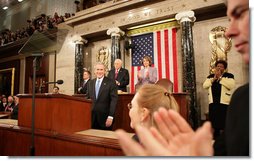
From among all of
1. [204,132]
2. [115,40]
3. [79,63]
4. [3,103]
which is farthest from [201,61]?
[204,132]

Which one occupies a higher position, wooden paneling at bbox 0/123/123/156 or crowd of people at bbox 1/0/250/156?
crowd of people at bbox 1/0/250/156

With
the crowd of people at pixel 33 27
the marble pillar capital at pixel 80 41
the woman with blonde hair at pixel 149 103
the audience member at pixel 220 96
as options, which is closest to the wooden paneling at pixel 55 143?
the woman with blonde hair at pixel 149 103

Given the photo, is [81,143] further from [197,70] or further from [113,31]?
[113,31]

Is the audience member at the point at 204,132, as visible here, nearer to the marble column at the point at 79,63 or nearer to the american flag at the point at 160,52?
the american flag at the point at 160,52

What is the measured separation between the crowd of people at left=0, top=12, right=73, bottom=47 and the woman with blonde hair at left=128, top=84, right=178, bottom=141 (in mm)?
5043

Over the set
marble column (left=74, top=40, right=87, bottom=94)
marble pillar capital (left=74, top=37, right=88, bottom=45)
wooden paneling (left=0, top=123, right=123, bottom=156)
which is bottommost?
wooden paneling (left=0, top=123, right=123, bottom=156)

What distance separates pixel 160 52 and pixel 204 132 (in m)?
4.49

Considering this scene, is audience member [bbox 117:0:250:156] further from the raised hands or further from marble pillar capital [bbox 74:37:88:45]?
marble pillar capital [bbox 74:37:88:45]

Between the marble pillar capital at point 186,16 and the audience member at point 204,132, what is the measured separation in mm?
3604

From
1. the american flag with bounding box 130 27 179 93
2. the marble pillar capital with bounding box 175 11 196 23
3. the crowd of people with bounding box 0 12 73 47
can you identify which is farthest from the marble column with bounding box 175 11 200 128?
the crowd of people with bounding box 0 12 73 47

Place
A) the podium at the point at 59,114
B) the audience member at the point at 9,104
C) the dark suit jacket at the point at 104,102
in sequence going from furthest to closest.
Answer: the audience member at the point at 9,104
the dark suit jacket at the point at 104,102
the podium at the point at 59,114

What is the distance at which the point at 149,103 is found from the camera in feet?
3.42

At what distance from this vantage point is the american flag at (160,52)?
184 inches

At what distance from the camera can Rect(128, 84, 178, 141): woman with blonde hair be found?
40.6 inches
